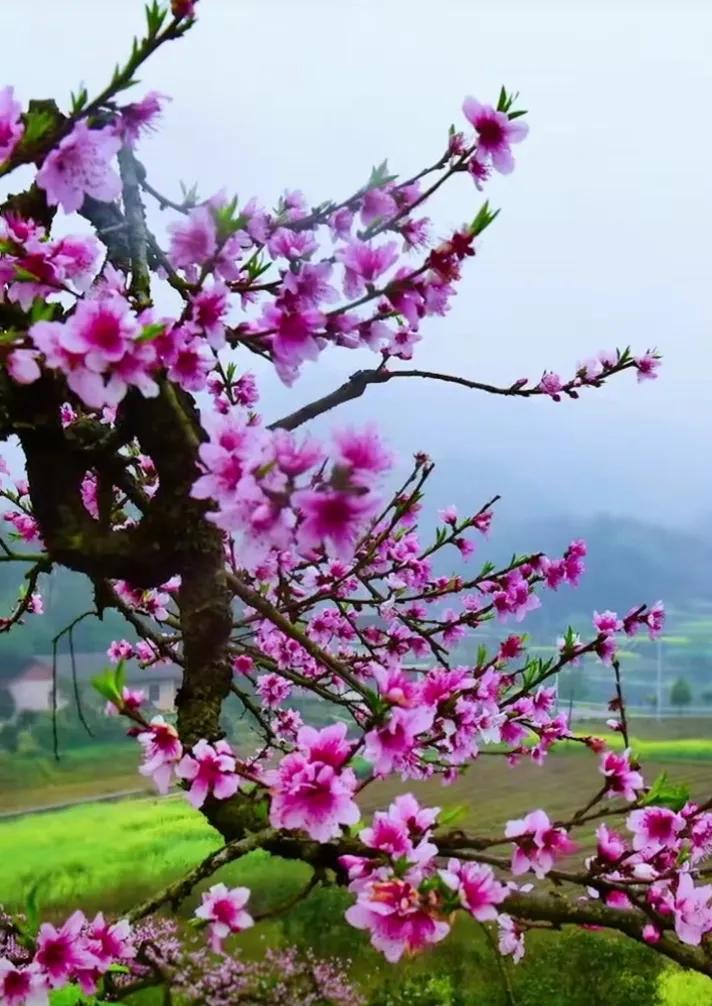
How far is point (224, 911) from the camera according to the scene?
0.76 metres

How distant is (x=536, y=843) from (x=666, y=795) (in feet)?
0.40

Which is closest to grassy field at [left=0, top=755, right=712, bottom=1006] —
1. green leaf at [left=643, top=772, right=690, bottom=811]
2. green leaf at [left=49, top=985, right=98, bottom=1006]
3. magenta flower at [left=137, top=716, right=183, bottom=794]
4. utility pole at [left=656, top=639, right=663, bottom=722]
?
utility pole at [left=656, top=639, right=663, bottom=722]

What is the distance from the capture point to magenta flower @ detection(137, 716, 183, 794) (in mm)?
632

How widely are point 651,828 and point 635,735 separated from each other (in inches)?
75.2

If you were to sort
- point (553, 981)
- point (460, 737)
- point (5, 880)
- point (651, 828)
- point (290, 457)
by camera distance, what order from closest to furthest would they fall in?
point (290, 457)
point (651, 828)
point (460, 737)
point (553, 981)
point (5, 880)

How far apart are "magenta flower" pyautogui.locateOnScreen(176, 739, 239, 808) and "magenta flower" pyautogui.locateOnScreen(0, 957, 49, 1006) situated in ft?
0.69

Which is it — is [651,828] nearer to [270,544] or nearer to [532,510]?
[270,544]

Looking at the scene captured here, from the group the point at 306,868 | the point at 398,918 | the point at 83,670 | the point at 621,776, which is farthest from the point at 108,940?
the point at 83,670

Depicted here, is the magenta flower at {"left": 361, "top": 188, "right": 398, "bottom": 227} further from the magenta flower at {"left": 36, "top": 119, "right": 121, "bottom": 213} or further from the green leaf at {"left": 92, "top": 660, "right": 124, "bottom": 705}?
the green leaf at {"left": 92, "top": 660, "right": 124, "bottom": 705}

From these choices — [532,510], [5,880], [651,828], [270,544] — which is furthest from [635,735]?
[270,544]

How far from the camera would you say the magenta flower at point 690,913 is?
665mm

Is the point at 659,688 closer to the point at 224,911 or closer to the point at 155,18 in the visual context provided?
the point at 224,911

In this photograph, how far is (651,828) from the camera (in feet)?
2.38

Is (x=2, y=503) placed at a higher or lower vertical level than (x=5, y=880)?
higher
